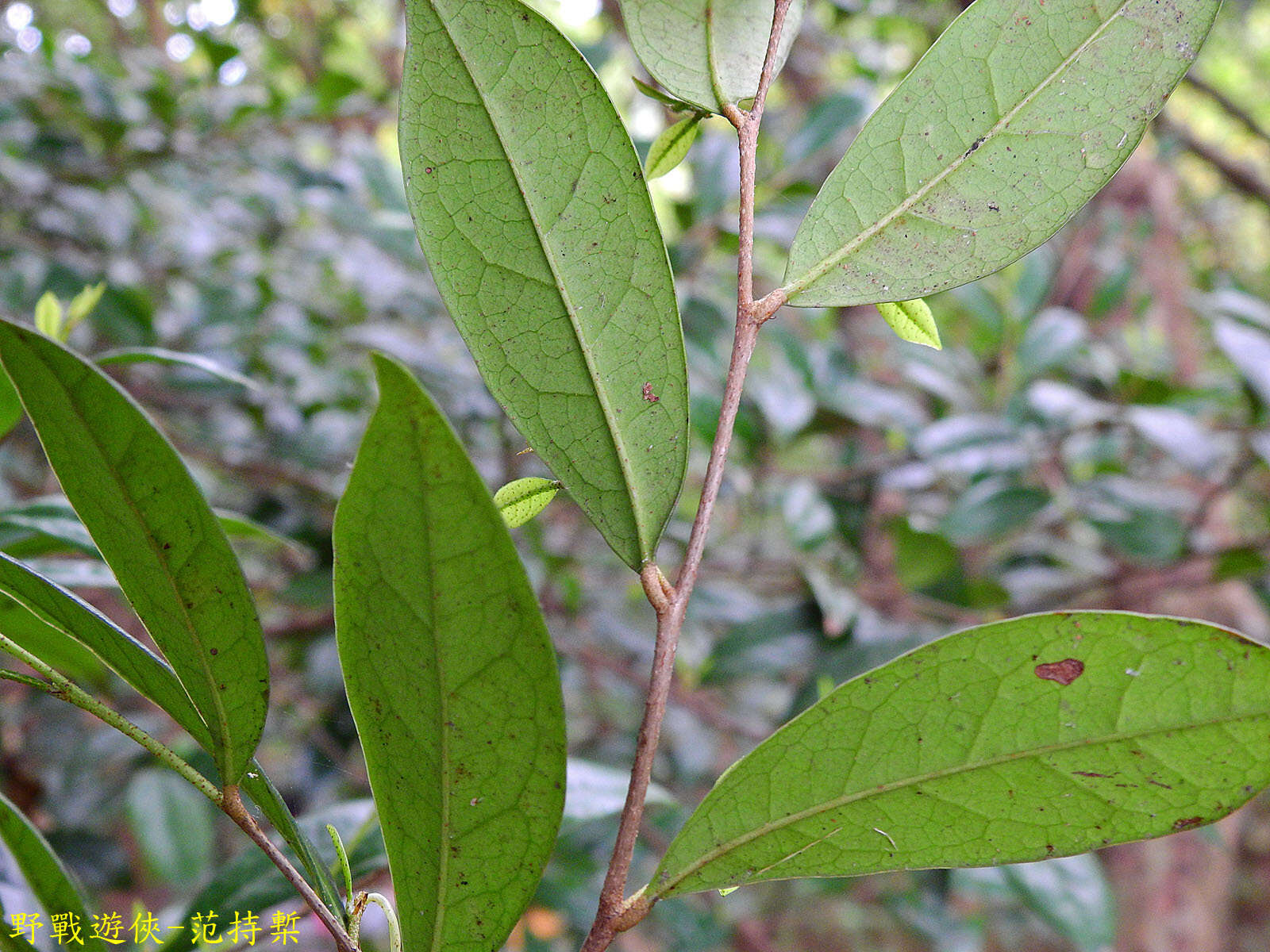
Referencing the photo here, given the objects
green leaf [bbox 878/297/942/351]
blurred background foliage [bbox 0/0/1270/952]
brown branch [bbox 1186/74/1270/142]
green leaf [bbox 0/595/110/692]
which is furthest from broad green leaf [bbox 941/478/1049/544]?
brown branch [bbox 1186/74/1270/142]

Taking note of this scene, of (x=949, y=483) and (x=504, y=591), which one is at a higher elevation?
(x=949, y=483)

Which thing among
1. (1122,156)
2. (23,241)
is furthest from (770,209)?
(23,241)

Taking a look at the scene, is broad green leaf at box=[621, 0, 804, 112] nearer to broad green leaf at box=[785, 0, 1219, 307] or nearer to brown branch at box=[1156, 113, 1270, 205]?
broad green leaf at box=[785, 0, 1219, 307]

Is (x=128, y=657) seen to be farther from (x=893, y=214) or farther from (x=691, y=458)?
(x=691, y=458)

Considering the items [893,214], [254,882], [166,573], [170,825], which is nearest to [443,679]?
[166,573]

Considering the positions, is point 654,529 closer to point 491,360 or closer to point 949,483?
point 491,360

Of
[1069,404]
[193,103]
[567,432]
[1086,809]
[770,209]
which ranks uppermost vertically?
[193,103]

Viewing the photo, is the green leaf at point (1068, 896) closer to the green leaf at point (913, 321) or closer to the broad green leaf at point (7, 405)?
the green leaf at point (913, 321)

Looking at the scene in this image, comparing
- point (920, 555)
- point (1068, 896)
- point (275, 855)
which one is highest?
point (920, 555)
